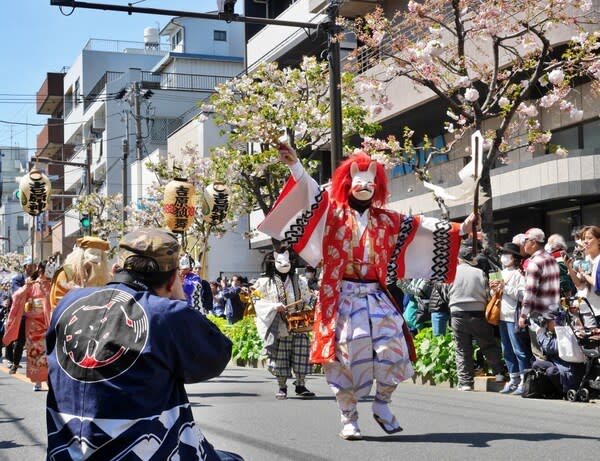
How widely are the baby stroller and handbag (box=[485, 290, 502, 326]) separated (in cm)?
136

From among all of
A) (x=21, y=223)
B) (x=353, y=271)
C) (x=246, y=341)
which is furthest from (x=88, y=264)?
(x=21, y=223)

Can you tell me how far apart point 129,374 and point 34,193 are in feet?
49.9

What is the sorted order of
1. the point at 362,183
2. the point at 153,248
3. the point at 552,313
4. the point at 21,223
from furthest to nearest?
the point at 21,223 → the point at 552,313 → the point at 362,183 → the point at 153,248

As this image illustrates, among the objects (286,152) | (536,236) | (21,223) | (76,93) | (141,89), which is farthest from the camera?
(21,223)

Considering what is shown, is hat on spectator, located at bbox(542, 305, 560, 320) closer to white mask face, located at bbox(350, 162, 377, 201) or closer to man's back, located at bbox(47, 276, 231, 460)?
white mask face, located at bbox(350, 162, 377, 201)

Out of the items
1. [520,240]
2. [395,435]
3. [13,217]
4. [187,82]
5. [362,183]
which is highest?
[187,82]

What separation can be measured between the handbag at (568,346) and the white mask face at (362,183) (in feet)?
10.4

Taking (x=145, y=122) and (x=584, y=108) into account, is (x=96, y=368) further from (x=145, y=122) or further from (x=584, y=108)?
(x=145, y=122)

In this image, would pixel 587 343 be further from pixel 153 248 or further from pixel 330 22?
pixel 153 248

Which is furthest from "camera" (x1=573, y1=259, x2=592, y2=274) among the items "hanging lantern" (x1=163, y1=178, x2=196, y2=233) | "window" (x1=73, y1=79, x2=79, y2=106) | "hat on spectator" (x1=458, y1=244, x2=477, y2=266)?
"window" (x1=73, y1=79, x2=79, y2=106)

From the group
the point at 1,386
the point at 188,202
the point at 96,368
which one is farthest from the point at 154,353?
the point at 188,202

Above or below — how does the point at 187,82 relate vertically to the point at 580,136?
above

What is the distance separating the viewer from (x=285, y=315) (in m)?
11.5

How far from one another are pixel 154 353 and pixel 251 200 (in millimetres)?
23211
